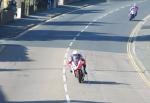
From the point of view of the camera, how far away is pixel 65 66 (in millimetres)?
36812

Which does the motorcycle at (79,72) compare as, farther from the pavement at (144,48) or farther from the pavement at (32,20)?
the pavement at (32,20)

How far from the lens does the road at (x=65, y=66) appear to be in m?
27.8

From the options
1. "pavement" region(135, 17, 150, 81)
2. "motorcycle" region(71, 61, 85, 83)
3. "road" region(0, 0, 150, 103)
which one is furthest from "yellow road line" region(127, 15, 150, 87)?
"motorcycle" region(71, 61, 85, 83)

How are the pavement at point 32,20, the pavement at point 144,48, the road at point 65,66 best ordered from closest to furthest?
1. the road at point 65,66
2. the pavement at point 144,48
3. the pavement at point 32,20

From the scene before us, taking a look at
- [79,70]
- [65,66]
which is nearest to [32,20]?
[65,66]

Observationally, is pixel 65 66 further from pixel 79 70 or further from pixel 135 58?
pixel 135 58

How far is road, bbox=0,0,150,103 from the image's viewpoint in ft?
91.0

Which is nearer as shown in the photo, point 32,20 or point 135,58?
point 135,58

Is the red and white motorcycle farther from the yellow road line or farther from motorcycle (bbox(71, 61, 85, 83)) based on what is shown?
the yellow road line

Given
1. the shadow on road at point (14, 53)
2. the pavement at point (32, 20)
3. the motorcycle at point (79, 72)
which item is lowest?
the pavement at point (32, 20)

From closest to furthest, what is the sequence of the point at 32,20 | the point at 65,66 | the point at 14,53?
1. the point at 65,66
2. the point at 14,53
3. the point at 32,20

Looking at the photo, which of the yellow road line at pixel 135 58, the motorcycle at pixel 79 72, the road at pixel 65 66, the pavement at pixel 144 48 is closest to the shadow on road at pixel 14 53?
the road at pixel 65 66

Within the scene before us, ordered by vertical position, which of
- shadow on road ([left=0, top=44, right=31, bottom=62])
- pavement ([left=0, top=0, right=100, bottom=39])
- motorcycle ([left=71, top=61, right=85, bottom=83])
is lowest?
pavement ([left=0, top=0, right=100, bottom=39])

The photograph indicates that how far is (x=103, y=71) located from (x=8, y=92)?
9816mm
